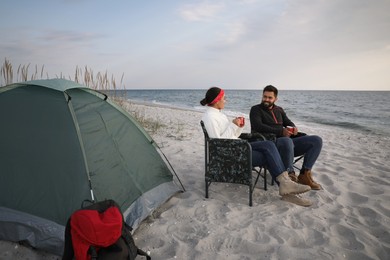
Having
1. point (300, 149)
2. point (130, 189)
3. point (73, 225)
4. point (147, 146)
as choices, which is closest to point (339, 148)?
point (300, 149)

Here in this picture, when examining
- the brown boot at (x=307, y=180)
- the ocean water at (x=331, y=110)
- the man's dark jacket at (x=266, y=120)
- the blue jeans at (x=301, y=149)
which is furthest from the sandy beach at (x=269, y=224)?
the ocean water at (x=331, y=110)

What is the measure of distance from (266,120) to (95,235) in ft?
10.4

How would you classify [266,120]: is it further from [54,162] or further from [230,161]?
[54,162]

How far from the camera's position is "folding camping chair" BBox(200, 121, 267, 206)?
324 centimetres

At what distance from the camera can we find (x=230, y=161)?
3338 mm

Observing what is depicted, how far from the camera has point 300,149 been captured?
157 inches

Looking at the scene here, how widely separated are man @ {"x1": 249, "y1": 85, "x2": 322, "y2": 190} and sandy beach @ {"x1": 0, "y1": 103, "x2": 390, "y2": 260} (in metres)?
0.36

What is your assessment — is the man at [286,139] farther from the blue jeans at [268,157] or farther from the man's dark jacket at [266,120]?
the blue jeans at [268,157]

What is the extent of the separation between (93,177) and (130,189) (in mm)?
536

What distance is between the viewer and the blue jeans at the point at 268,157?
3.38 m

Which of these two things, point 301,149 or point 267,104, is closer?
point 301,149

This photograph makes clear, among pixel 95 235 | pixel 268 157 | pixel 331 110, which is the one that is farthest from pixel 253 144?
pixel 331 110

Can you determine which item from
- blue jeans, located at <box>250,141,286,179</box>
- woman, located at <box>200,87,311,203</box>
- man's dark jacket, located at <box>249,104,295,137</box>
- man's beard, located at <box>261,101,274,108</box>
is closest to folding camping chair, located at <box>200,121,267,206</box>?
woman, located at <box>200,87,311,203</box>

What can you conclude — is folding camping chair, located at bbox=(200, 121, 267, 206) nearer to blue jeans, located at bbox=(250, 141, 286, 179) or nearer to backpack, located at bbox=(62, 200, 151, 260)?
blue jeans, located at bbox=(250, 141, 286, 179)
